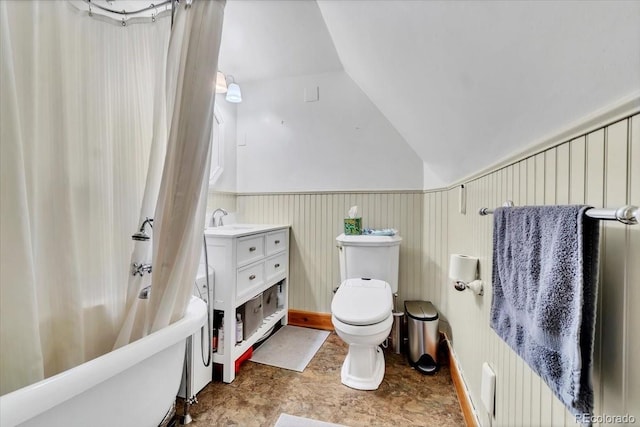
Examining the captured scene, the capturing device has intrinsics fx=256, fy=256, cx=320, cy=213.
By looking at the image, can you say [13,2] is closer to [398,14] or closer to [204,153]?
[204,153]

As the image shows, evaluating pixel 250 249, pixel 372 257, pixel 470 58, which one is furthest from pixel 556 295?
pixel 250 249

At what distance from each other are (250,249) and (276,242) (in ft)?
1.37

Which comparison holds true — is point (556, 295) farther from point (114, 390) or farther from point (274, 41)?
point (274, 41)

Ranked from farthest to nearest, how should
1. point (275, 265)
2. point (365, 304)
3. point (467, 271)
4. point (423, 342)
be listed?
point (275, 265)
point (423, 342)
point (365, 304)
point (467, 271)

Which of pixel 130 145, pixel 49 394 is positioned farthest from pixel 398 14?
pixel 49 394

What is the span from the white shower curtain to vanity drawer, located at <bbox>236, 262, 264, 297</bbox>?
737mm

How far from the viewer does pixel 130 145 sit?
1010 mm

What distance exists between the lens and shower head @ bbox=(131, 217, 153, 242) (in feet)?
3.04

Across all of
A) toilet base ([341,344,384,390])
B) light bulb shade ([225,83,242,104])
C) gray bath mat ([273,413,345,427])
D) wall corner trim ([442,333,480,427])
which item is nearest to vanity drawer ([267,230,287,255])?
toilet base ([341,344,384,390])

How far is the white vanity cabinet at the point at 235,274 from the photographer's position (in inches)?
63.1

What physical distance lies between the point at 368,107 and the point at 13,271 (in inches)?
90.5

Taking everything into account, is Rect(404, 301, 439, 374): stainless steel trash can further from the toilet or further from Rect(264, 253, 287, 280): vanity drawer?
Rect(264, 253, 287, 280): vanity drawer

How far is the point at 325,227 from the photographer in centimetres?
236

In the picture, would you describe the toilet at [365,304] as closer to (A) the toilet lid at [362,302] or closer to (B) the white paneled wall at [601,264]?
(A) the toilet lid at [362,302]
